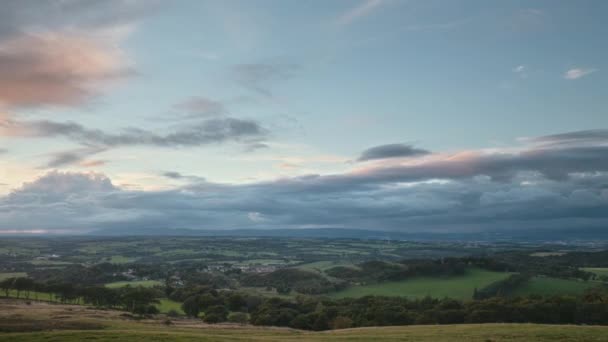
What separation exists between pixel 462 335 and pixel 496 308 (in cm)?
5981

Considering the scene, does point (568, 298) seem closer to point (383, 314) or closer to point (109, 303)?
point (383, 314)

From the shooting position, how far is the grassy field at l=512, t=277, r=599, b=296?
164375 millimetres

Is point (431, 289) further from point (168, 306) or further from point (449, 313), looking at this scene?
point (168, 306)

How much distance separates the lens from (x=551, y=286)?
6806 inches

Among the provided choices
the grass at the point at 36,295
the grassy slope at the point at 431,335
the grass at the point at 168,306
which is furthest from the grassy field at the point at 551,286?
the grass at the point at 36,295

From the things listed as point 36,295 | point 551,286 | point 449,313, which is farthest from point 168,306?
point 551,286

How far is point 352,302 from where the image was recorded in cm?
13462

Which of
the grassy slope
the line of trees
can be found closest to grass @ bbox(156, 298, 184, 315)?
the line of trees

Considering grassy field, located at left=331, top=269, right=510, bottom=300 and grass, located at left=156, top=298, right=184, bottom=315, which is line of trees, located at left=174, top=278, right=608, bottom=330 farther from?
grassy field, located at left=331, top=269, right=510, bottom=300

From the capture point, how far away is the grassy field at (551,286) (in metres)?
164

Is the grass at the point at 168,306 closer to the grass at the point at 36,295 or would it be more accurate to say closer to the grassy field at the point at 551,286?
the grass at the point at 36,295

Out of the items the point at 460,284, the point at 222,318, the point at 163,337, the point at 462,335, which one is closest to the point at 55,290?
the point at 222,318

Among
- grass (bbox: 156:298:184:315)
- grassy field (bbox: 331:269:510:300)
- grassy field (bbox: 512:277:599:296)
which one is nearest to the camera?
Answer: grass (bbox: 156:298:184:315)

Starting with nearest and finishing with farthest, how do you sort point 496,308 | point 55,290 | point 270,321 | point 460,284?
point 496,308
point 270,321
point 55,290
point 460,284
